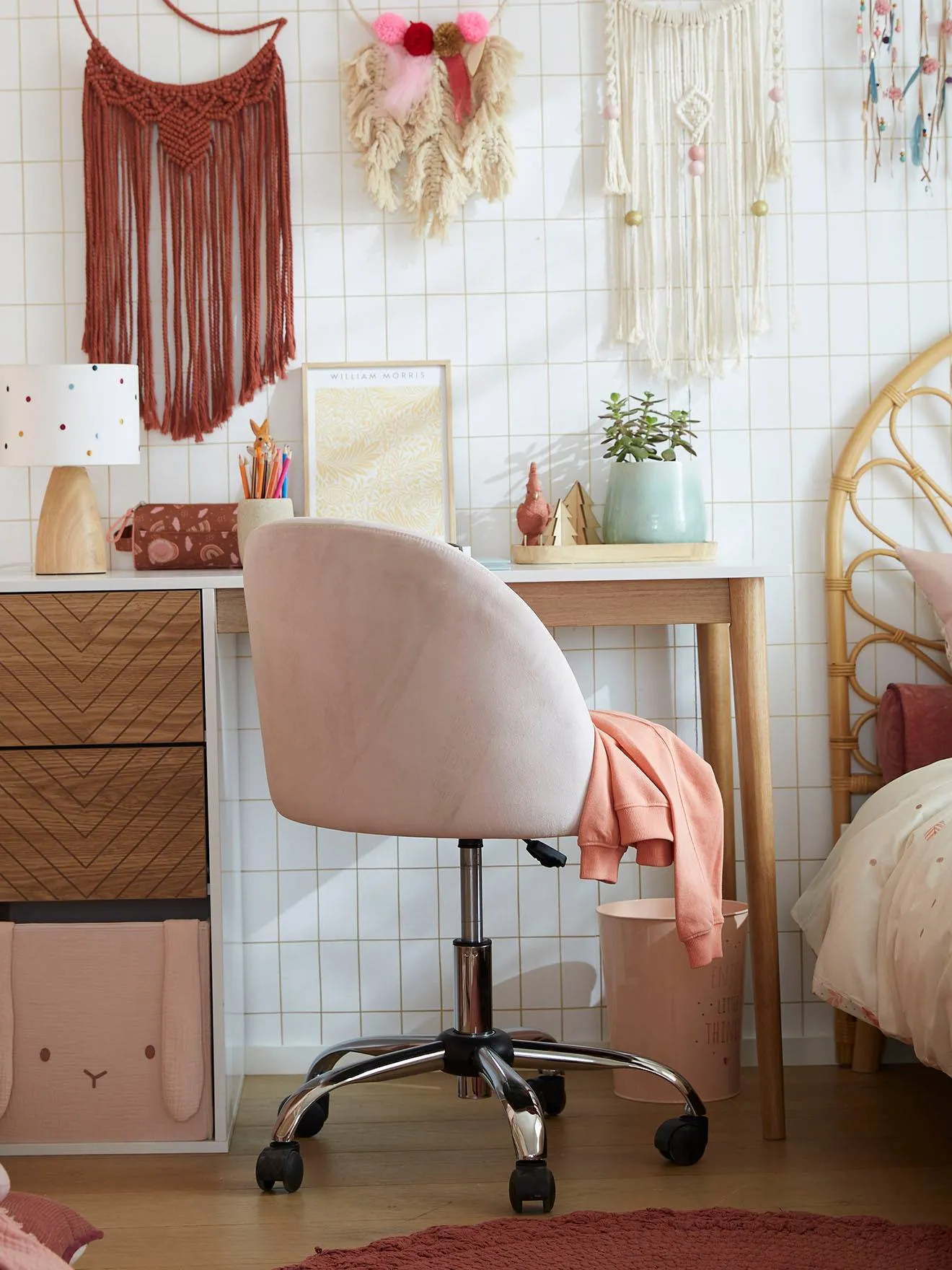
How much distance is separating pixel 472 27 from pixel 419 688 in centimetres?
132

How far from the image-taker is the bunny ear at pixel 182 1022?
2143mm

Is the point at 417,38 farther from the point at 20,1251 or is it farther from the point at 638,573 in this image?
the point at 20,1251

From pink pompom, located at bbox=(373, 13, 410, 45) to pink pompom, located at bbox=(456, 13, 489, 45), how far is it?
102 mm

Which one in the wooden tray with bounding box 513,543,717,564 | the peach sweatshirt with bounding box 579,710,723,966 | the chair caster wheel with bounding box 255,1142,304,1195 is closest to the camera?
the peach sweatshirt with bounding box 579,710,723,966

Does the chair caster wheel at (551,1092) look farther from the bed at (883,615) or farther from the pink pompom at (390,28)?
the pink pompom at (390,28)

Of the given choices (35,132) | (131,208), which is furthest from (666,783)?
(35,132)

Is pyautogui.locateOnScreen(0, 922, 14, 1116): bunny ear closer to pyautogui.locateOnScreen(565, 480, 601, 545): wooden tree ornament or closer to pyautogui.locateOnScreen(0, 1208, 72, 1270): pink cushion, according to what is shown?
pyautogui.locateOnScreen(0, 1208, 72, 1270): pink cushion

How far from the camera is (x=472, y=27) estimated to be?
8.01ft

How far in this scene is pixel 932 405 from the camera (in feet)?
8.43

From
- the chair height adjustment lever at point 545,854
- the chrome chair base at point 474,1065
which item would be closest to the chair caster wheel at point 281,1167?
the chrome chair base at point 474,1065

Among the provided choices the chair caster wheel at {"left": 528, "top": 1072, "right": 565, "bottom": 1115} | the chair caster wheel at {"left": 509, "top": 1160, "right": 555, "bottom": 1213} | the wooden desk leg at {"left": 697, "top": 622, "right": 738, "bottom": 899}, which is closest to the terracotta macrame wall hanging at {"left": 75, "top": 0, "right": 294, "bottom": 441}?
the wooden desk leg at {"left": 697, "top": 622, "right": 738, "bottom": 899}

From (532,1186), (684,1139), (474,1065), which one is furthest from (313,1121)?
(684,1139)

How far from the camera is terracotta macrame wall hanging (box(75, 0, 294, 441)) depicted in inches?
98.6

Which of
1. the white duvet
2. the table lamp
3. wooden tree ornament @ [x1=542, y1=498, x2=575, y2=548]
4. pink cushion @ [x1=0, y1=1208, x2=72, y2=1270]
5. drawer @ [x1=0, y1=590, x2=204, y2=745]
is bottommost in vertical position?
pink cushion @ [x1=0, y1=1208, x2=72, y2=1270]
